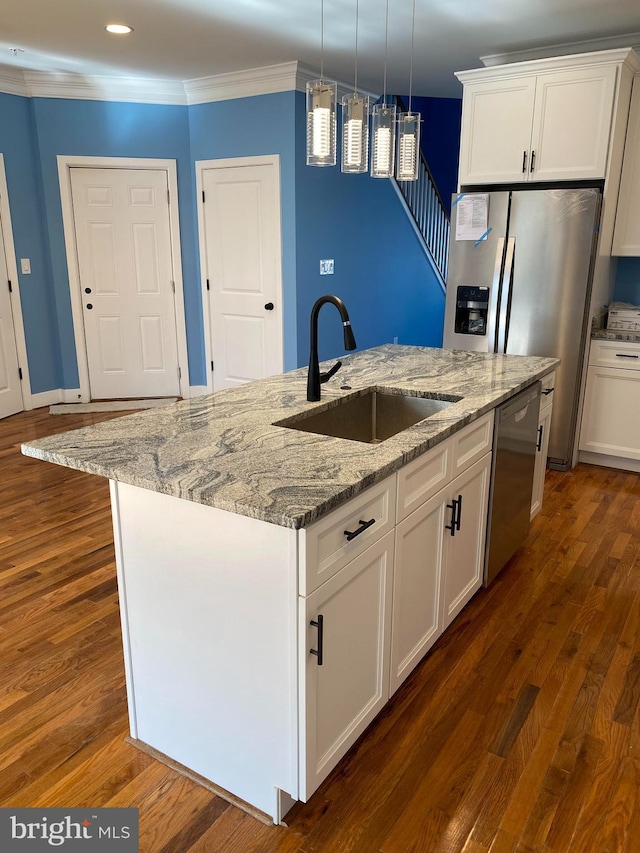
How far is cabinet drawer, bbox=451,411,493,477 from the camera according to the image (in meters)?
2.28

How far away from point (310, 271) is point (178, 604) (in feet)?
12.9

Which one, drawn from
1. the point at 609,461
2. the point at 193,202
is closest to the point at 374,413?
the point at 609,461

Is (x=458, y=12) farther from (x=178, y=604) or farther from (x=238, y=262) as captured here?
(x=178, y=604)

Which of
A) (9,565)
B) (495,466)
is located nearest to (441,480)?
(495,466)

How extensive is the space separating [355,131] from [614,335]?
2.56 metres

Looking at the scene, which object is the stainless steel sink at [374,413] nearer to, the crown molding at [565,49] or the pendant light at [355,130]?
the pendant light at [355,130]

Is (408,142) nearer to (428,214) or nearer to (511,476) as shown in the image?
(511,476)

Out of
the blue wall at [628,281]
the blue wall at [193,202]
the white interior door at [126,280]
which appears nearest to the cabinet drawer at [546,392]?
the blue wall at [628,281]

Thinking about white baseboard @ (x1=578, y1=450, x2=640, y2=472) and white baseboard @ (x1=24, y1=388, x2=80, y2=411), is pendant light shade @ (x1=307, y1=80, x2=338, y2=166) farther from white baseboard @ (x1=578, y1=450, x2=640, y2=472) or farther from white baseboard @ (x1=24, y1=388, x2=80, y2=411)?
white baseboard @ (x1=24, y1=388, x2=80, y2=411)

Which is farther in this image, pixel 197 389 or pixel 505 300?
pixel 197 389

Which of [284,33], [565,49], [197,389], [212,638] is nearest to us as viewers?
[212,638]

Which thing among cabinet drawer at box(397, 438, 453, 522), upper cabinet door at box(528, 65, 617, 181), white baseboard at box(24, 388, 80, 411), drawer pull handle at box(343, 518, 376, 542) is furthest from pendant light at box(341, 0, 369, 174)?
white baseboard at box(24, 388, 80, 411)

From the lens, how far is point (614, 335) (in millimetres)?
4176

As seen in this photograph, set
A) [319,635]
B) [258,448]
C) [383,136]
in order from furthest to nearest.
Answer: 1. [383,136]
2. [258,448]
3. [319,635]
